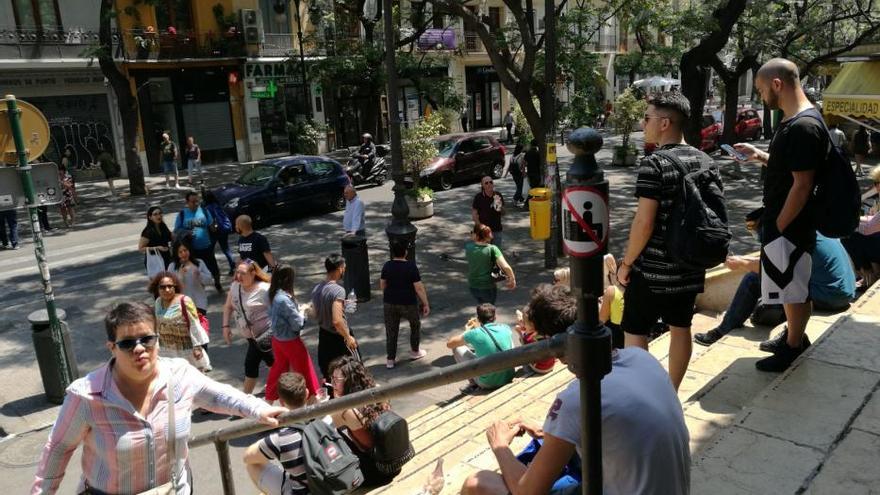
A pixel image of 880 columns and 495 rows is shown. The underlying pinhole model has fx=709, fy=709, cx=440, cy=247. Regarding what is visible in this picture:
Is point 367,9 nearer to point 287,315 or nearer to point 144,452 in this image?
point 287,315

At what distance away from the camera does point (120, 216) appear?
18.3 meters

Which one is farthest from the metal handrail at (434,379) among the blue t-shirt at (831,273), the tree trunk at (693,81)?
the tree trunk at (693,81)

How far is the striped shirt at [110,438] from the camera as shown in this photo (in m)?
3.04

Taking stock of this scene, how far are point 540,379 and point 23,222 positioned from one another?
16.7 metres

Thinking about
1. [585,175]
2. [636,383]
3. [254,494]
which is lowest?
[254,494]

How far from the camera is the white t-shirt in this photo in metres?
2.29

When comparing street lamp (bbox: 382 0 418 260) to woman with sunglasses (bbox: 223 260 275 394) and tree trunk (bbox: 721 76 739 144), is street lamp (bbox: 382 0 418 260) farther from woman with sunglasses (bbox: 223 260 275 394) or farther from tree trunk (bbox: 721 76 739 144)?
tree trunk (bbox: 721 76 739 144)

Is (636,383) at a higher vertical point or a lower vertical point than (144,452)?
higher

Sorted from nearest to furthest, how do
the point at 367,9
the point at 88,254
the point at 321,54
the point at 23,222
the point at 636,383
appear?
the point at 636,383, the point at 88,254, the point at 367,9, the point at 23,222, the point at 321,54

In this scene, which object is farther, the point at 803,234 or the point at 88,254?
the point at 88,254

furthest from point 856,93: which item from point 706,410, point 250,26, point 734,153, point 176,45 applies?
point 250,26

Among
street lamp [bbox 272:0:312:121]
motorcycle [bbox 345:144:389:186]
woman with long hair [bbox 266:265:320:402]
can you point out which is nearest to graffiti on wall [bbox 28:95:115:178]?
street lamp [bbox 272:0:312:121]

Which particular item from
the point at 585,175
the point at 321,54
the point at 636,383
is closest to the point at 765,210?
the point at 636,383

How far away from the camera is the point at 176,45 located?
26.1 m
